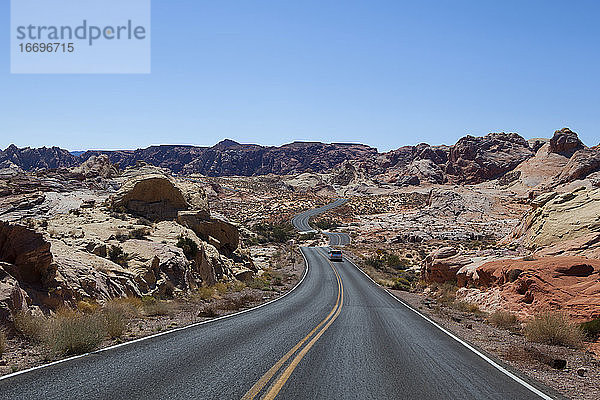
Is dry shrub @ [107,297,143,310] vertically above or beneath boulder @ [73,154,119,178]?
beneath

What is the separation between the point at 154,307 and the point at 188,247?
24.8 feet

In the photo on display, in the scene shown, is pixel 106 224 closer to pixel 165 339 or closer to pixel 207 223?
pixel 207 223

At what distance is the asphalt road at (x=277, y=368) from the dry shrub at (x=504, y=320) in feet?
12.0

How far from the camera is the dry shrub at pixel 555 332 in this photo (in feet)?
34.1

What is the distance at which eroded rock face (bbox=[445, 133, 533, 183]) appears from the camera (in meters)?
122

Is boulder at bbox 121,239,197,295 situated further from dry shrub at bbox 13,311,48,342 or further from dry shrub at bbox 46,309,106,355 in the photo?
dry shrub at bbox 46,309,106,355

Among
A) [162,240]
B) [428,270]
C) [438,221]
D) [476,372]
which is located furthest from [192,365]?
[438,221]

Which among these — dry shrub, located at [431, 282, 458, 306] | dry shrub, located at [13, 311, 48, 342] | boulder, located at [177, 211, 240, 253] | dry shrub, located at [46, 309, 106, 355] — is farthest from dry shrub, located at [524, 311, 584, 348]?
boulder, located at [177, 211, 240, 253]

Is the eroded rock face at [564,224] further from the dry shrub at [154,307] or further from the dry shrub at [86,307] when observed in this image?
the dry shrub at [86,307]

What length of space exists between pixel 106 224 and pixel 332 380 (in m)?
18.4

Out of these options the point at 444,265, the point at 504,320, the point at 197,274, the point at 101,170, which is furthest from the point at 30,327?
the point at 101,170

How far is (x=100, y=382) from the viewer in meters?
5.52

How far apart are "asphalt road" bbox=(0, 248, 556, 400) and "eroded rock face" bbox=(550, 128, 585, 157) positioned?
4245 inches

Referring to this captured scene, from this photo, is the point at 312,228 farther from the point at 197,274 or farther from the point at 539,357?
the point at 539,357
